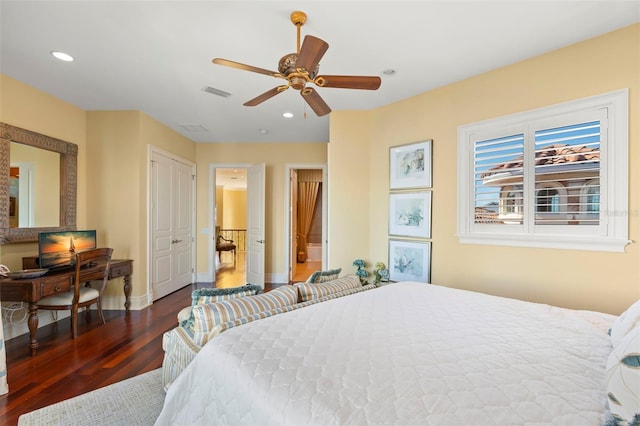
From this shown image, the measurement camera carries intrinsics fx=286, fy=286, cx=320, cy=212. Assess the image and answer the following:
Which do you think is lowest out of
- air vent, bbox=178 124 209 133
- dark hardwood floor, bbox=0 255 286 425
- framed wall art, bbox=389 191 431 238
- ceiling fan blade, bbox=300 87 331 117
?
dark hardwood floor, bbox=0 255 286 425

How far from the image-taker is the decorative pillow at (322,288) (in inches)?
82.4

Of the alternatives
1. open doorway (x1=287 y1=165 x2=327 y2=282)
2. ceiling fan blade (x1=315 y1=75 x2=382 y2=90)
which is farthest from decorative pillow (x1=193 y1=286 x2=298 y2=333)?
open doorway (x1=287 y1=165 x2=327 y2=282)

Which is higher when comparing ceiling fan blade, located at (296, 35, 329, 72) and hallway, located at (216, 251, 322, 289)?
ceiling fan blade, located at (296, 35, 329, 72)

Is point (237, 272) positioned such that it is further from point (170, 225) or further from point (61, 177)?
point (61, 177)

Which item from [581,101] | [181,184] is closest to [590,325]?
[581,101]

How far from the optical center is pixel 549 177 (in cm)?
248

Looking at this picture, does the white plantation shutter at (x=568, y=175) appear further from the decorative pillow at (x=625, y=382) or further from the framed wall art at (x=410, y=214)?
the decorative pillow at (x=625, y=382)

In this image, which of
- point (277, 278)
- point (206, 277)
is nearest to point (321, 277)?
point (277, 278)

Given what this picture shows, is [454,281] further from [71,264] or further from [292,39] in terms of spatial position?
[71,264]

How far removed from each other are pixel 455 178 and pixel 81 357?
4.05m

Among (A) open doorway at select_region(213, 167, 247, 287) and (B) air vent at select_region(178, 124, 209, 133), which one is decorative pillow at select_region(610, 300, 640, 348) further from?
(A) open doorway at select_region(213, 167, 247, 287)

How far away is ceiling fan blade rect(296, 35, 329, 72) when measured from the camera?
1618mm

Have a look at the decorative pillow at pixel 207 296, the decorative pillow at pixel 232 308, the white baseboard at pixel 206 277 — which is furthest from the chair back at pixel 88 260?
the decorative pillow at pixel 232 308

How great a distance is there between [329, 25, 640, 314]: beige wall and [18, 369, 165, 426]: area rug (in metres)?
2.40
